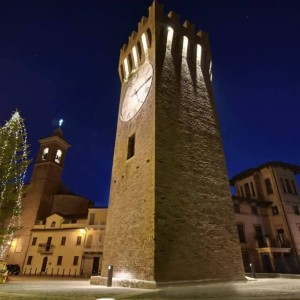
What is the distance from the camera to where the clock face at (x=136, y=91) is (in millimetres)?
13376

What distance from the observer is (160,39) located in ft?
46.9

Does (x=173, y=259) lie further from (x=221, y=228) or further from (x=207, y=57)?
(x=207, y=57)

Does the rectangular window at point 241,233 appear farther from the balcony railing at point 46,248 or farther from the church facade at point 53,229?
the balcony railing at point 46,248

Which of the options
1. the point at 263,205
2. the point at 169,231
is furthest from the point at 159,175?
the point at 263,205

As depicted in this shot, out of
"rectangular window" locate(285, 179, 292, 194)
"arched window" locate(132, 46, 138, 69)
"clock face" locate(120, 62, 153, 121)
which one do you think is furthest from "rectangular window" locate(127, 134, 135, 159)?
"rectangular window" locate(285, 179, 292, 194)

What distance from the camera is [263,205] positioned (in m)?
28.4

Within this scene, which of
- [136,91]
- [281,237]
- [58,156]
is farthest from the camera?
[58,156]

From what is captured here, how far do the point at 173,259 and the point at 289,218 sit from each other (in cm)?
2348

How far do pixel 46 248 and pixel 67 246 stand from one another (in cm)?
315

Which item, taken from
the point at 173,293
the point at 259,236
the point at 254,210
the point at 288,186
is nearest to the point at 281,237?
the point at 259,236

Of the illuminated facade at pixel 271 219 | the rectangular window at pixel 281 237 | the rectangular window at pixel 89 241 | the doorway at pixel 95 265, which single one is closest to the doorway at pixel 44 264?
the rectangular window at pixel 89 241

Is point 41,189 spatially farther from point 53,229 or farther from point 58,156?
point 53,229

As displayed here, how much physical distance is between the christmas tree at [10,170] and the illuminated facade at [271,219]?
20852mm

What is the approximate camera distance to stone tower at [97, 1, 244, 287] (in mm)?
8961
